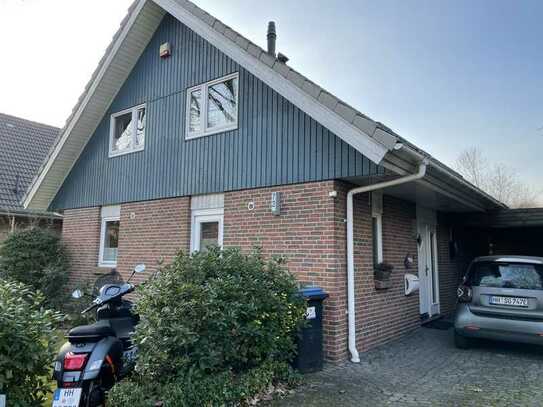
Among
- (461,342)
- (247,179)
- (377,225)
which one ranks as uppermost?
(247,179)

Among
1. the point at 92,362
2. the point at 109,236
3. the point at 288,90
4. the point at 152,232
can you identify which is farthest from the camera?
the point at 109,236

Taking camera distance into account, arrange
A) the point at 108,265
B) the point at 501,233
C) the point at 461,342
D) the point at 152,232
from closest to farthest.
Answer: the point at 461,342 < the point at 152,232 < the point at 108,265 < the point at 501,233

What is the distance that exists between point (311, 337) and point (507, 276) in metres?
3.43

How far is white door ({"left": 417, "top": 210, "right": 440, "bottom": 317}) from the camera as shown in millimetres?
9438

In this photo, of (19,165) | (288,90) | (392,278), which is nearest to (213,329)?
(288,90)

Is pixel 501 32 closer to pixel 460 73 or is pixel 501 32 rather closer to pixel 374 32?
pixel 460 73

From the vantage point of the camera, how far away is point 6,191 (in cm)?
1361

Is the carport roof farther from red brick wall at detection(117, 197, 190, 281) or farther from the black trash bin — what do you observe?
red brick wall at detection(117, 197, 190, 281)

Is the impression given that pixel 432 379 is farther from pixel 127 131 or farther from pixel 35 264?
pixel 35 264

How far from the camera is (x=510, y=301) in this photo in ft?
19.9

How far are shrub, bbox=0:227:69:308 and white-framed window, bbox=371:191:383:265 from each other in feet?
26.2

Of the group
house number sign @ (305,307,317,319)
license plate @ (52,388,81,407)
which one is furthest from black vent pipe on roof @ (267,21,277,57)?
license plate @ (52,388,81,407)

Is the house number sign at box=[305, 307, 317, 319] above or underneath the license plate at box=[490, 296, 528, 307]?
underneath

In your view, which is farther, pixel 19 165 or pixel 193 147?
pixel 19 165
